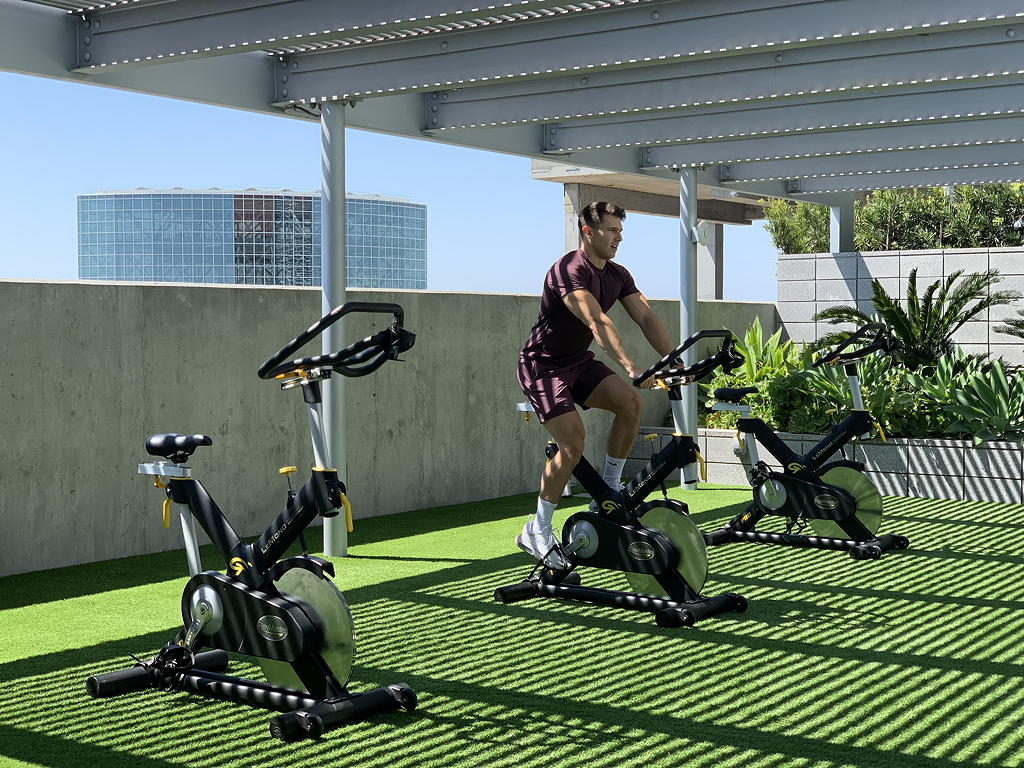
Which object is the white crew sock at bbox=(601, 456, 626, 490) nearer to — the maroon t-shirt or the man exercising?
the man exercising

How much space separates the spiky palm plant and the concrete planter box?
5.74 feet

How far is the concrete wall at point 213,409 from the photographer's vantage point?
260 inches

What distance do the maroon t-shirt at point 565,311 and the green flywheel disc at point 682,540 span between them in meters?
0.81

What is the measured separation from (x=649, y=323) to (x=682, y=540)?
1.00m

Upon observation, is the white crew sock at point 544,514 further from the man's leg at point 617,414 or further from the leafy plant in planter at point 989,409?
the leafy plant in planter at point 989,409

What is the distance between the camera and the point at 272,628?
3.90m

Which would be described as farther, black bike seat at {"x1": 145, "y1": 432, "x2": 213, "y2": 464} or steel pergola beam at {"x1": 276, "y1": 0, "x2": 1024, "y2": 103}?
steel pergola beam at {"x1": 276, "y1": 0, "x2": 1024, "y2": 103}

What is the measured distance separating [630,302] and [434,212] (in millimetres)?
76140

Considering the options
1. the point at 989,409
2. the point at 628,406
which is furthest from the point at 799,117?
the point at 628,406

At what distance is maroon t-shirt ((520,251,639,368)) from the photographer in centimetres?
565

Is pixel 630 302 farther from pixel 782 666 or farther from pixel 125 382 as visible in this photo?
pixel 125 382

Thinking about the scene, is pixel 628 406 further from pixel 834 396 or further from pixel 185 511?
pixel 834 396

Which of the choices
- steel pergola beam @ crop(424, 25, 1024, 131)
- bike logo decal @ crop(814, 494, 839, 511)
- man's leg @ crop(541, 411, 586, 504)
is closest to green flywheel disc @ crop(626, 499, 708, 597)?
man's leg @ crop(541, 411, 586, 504)

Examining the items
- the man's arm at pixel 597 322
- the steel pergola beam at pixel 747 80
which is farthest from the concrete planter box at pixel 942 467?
the man's arm at pixel 597 322
